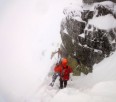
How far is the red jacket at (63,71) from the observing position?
5918mm

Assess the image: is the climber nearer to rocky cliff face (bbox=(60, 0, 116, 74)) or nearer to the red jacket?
the red jacket

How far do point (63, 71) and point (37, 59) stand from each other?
2.40ft

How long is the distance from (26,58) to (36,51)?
364 millimetres

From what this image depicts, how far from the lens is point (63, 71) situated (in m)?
5.95

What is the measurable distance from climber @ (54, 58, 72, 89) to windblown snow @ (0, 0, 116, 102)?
15 cm

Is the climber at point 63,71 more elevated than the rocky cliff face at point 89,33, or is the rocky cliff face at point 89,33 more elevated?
the rocky cliff face at point 89,33

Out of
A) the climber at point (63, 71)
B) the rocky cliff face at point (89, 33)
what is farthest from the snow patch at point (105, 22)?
the climber at point (63, 71)

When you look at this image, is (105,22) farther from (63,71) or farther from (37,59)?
(37,59)

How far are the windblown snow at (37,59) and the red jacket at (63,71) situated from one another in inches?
7.3

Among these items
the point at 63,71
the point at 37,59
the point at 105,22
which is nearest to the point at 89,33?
the point at 105,22

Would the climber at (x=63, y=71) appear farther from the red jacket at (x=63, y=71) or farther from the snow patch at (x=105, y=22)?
the snow patch at (x=105, y=22)

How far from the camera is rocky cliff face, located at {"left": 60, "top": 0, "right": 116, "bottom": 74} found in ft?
18.2

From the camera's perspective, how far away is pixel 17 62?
6.81 metres

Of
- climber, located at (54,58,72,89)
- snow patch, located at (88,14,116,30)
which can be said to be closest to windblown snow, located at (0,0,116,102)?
snow patch, located at (88,14,116,30)
